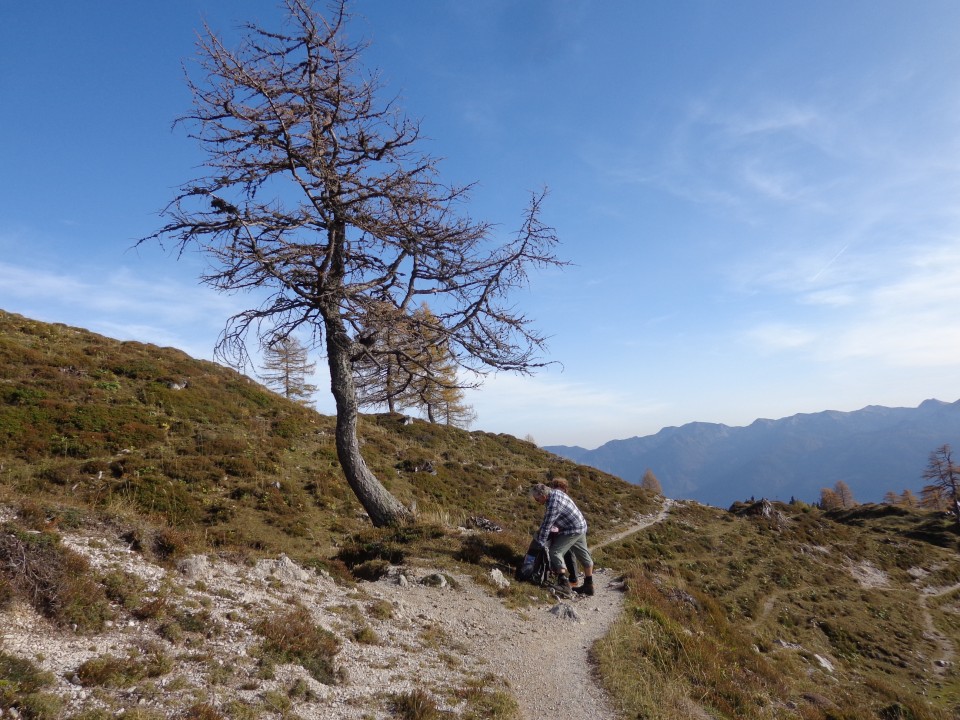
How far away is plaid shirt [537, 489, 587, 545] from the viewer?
962cm

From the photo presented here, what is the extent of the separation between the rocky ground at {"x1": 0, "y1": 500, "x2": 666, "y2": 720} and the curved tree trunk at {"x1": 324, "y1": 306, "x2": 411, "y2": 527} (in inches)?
106

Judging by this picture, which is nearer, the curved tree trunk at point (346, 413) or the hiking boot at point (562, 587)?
the hiking boot at point (562, 587)

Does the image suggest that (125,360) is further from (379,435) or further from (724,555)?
(724,555)

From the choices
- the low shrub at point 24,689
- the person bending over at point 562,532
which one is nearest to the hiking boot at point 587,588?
the person bending over at point 562,532

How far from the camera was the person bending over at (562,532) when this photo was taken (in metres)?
9.66

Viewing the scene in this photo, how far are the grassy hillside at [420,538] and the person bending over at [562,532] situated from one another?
120 centimetres

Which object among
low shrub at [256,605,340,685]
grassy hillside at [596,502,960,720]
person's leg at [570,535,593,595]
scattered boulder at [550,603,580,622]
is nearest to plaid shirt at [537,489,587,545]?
person's leg at [570,535,593,595]

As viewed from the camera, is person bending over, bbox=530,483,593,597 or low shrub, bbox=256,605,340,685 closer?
low shrub, bbox=256,605,340,685

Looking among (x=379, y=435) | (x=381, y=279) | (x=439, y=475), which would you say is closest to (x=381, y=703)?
(x=381, y=279)

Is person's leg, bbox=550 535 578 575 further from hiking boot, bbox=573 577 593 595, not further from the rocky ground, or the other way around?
the rocky ground

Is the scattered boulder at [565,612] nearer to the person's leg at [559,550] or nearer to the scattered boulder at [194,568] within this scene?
the person's leg at [559,550]

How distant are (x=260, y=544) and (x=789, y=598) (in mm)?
23154

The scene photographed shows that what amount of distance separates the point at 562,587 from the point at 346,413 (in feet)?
19.5

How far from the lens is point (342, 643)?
6.26 m
